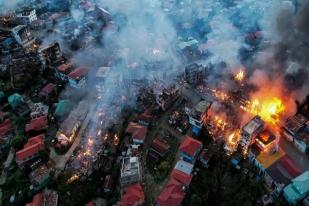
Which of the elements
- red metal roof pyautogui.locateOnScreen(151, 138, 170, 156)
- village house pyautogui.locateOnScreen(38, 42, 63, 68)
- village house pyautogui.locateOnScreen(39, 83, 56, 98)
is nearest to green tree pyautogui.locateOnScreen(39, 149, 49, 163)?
village house pyautogui.locateOnScreen(39, 83, 56, 98)

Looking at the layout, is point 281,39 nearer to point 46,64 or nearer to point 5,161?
point 46,64

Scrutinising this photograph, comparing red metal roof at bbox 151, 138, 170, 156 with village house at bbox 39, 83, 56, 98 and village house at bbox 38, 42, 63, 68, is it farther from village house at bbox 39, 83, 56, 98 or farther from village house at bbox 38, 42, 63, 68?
village house at bbox 38, 42, 63, 68

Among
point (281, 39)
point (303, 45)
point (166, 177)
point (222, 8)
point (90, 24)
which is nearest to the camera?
point (166, 177)

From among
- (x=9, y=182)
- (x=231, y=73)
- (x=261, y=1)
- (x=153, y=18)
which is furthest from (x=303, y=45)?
(x=9, y=182)

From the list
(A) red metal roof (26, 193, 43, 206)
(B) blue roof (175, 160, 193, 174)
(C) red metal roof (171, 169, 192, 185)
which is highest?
(B) blue roof (175, 160, 193, 174)

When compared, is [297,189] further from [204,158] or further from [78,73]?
[78,73]

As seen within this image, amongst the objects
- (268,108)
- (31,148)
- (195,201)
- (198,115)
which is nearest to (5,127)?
(31,148)
